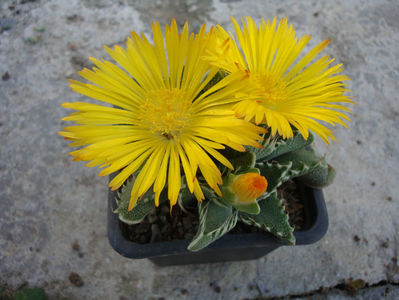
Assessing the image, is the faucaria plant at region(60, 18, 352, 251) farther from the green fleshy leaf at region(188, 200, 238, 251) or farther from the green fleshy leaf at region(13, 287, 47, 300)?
the green fleshy leaf at region(13, 287, 47, 300)

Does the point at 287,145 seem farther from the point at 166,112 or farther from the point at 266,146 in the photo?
the point at 166,112

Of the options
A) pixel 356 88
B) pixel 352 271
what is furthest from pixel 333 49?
pixel 352 271

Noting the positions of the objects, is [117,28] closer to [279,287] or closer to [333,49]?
[333,49]

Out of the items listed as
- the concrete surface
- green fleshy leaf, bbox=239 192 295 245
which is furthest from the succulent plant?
the concrete surface

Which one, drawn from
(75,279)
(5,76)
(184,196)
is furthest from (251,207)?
(5,76)

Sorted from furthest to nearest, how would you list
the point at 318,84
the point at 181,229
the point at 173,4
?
the point at 173,4
the point at 181,229
the point at 318,84

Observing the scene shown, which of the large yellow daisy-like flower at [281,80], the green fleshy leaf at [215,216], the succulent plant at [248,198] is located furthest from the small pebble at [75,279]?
the large yellow daisy-like flower at [281,80]
